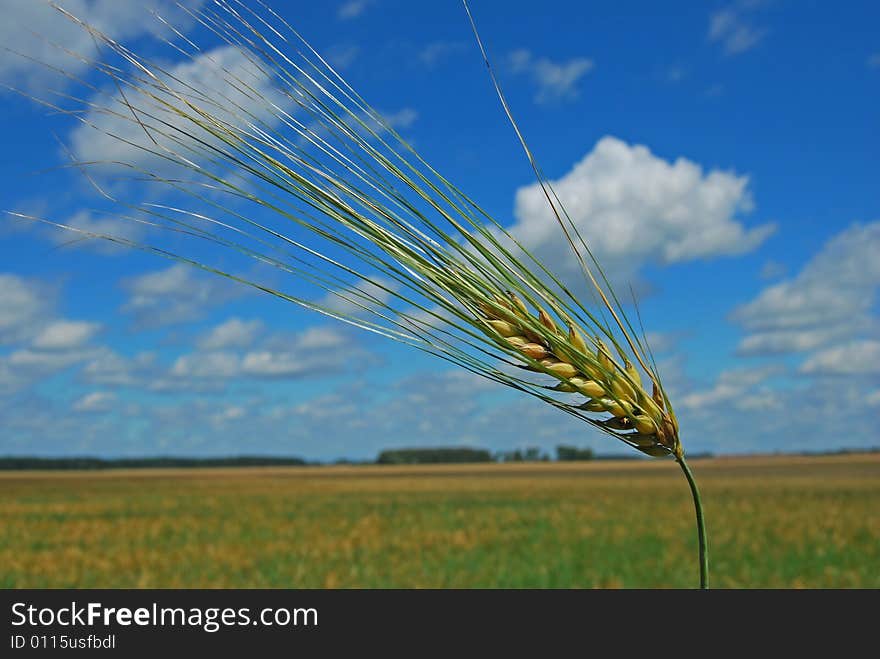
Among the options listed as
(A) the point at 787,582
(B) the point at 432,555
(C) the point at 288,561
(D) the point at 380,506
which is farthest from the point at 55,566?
(D) the point at 380,506

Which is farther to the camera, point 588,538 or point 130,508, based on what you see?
point 130,508

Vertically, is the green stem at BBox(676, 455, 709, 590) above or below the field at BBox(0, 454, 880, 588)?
above

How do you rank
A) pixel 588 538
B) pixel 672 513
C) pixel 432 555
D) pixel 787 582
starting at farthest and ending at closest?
pixel 672 513, pixel 588 538, pixel 432 555, pixel 787 582

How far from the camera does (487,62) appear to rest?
1163 mm

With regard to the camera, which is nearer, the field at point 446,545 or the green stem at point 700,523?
the green stem at point 700,523

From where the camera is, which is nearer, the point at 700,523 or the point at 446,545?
the point at 700,523

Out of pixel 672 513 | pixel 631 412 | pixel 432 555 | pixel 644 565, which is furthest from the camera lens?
pixel 672 513

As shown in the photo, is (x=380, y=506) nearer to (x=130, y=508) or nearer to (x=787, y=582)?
(x=130, y=508)

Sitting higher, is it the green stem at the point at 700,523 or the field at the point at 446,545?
the green stem at the point at 700,523

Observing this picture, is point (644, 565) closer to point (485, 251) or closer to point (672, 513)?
point (672, 513)

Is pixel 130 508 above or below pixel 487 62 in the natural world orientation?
below

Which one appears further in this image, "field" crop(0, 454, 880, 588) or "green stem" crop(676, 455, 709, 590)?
"field" crop(0, 454, 880, 588)
